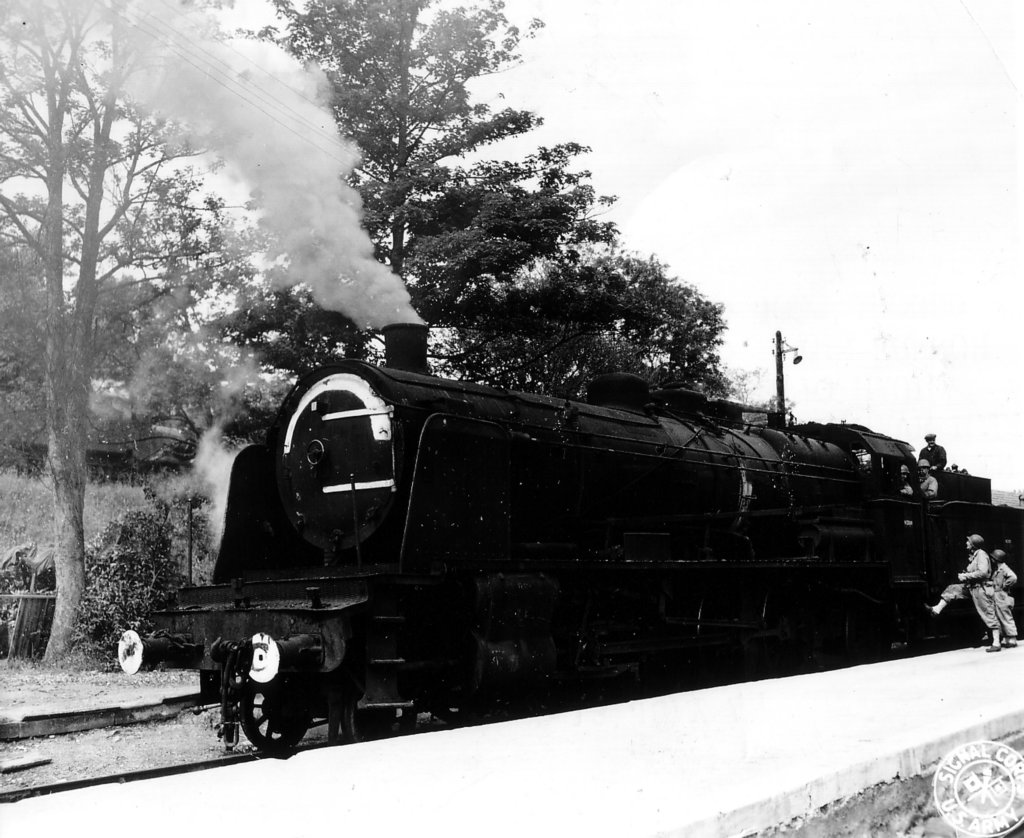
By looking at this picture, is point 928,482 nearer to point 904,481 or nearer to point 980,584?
point 904,481

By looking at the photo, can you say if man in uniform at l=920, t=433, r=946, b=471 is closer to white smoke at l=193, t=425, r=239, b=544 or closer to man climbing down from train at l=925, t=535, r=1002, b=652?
man climbing down from train at l=925, t=535, r=1002, b=652

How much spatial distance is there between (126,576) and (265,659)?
8428mm

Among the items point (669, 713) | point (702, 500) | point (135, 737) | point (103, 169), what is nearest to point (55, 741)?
point (135, 737)

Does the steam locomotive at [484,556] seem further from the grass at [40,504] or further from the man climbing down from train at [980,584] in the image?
the grass at [40,504]

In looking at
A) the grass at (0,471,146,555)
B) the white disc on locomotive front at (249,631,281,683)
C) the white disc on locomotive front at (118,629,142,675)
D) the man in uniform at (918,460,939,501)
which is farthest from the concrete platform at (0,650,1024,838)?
the grass at (0,471,146,555)

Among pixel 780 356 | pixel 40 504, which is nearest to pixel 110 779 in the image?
pixel 40 504

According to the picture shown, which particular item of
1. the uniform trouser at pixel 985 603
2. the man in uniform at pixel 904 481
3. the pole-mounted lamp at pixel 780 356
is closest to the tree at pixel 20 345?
the man in uniform at pixel 904 481

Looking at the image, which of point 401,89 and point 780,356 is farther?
point 780,356

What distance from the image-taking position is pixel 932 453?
49.4ft

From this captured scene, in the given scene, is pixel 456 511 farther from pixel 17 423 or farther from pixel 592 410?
pixel 17 423

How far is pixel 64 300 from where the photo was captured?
14.0 m

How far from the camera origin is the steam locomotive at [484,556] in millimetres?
6766

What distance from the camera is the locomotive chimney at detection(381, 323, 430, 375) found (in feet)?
26.9

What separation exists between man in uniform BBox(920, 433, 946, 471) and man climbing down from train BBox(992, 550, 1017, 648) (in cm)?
217
